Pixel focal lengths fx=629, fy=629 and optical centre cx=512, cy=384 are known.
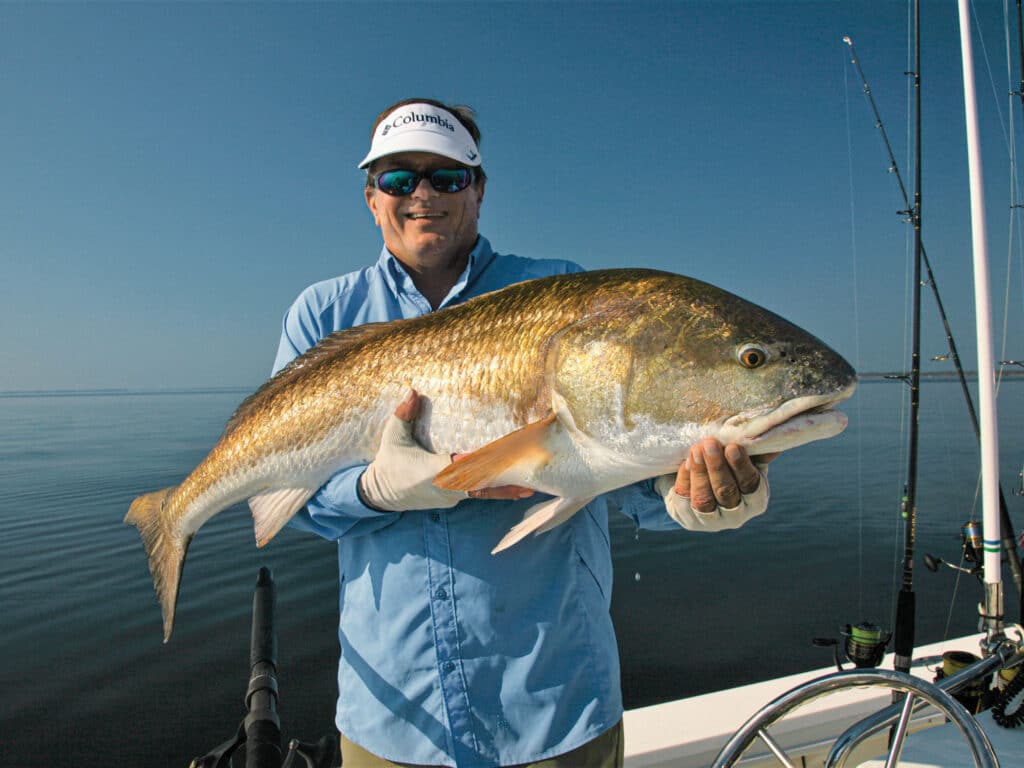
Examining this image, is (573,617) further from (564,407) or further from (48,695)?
(48,695)

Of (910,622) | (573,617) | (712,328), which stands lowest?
(910,622)

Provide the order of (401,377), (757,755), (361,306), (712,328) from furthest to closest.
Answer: (757,755) → (361,306) → (401,377) → (712,328)

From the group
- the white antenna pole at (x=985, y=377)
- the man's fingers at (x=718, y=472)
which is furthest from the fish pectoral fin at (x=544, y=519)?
the white antenna pole at (x=985, y=377)

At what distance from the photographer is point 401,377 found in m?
2.34

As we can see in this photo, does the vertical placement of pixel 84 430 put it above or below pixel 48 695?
above

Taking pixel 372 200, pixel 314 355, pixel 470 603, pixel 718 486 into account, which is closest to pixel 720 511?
pixel 718 486

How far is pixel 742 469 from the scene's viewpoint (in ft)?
6.18

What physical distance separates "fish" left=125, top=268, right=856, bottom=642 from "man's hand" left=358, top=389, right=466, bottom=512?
6 centimetres

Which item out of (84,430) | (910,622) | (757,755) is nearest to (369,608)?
(757,755)

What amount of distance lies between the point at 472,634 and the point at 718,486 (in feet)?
3.16

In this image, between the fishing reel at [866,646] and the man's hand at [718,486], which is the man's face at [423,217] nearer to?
the man's hand at [718,486]

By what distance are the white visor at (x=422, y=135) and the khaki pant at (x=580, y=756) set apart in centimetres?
220

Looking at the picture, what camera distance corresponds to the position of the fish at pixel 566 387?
1.87 meters

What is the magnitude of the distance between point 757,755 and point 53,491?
1975 centimetres
